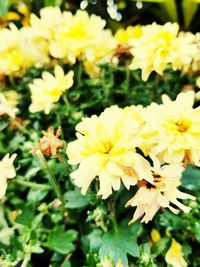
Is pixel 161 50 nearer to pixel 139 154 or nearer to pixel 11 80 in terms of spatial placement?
pixel 139 154

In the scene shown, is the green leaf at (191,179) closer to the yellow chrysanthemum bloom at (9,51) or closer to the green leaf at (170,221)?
the green leaf at (170,221)

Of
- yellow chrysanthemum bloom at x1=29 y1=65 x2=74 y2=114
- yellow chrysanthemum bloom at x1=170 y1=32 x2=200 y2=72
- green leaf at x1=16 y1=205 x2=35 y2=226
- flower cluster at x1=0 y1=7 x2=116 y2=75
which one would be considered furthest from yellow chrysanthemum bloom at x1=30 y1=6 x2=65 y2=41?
green leaf at x1=16 y1=205 x2=35 y2=226

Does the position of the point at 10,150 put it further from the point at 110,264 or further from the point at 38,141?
the point at 110,264

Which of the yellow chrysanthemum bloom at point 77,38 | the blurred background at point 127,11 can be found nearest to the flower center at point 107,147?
the yellow chrysanthemum bloom at point 77,38

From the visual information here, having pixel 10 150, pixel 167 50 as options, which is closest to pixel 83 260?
pixel 10 150

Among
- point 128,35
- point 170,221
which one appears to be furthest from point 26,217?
point 128,35
